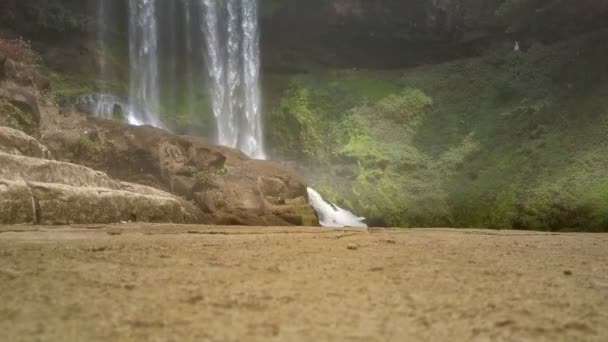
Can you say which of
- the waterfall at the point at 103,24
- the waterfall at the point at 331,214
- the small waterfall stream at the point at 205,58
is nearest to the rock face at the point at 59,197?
the waterfall at the point at 331,214

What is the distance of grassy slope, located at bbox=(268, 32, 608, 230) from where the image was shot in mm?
14125

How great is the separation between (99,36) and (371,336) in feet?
70.4

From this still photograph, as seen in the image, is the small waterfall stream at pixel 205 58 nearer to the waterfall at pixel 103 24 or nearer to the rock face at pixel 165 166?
the waterfall at pixel 103 24

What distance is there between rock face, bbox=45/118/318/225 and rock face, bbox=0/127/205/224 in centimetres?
276

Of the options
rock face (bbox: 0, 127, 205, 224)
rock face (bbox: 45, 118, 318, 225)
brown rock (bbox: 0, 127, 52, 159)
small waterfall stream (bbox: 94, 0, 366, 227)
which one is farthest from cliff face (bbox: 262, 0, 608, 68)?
rock face (bbox: 0, 127, 205, 224)

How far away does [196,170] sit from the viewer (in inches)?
474

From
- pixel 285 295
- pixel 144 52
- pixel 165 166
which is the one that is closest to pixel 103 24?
pixel 144 52

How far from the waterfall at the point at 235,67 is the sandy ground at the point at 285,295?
674 inches

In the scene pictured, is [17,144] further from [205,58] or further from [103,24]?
[103,24]

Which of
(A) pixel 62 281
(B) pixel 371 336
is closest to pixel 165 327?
(B) pixel 371 336

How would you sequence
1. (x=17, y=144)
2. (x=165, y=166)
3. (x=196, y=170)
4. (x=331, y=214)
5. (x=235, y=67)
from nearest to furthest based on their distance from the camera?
1. (x=17, y=144)
2. (x=165, y=166)
3. (x=196, y=170)
4. (x=331, y=214)
5. (x=235, y=67)

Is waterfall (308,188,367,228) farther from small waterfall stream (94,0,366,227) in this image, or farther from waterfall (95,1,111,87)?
waterfall (95,1,111,87)

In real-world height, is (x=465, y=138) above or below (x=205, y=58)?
below

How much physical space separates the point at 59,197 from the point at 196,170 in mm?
6447
